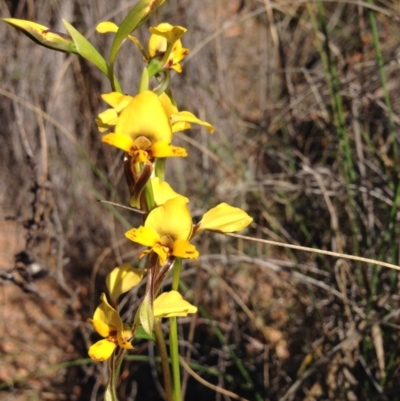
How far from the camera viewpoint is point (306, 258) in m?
1.69

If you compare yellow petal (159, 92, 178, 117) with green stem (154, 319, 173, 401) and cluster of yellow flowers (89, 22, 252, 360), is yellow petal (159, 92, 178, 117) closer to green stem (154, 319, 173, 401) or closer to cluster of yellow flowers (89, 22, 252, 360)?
cluster of yellow flowers (89, 22, 252, 360)

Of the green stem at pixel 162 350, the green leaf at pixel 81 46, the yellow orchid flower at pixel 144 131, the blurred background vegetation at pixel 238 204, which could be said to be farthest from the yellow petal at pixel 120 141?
the blurred background vegetation at pixel 238 204

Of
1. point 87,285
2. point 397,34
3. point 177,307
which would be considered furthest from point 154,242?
point 397,34

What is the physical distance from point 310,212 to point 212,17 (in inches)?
36.8

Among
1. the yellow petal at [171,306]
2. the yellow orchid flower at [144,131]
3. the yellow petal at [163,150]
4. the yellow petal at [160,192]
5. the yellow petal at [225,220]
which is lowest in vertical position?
the yellow petal at [171,306]

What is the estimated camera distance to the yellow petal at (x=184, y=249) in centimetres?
68

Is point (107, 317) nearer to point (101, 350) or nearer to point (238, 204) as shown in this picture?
point (101, 350)

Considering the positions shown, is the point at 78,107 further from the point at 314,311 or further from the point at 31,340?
the point at 314,311

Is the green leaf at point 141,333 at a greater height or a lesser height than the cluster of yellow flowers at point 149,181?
lesser

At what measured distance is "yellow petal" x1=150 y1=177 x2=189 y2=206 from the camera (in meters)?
0.73

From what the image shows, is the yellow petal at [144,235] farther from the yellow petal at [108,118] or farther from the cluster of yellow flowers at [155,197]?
the yellow petal at [108,118]

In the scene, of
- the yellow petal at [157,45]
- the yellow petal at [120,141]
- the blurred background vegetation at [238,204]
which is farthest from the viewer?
the blurred background vegetation at [238,204]

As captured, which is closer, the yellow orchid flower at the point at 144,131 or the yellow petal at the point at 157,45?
the yellow orchid flower at the point at 144,131

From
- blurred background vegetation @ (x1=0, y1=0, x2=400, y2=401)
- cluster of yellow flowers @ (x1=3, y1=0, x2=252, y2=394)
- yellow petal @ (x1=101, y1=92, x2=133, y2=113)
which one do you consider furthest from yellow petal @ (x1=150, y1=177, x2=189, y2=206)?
blurred background vegetation @ (x1=0, y1=0, x2=400, y2=401)
